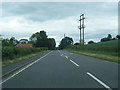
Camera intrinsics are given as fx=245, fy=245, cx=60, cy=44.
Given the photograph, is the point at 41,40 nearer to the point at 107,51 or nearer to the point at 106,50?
the point at 106,50

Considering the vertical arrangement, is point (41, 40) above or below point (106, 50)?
above

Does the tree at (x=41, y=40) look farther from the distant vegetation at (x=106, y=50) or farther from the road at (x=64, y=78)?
the road at (x=64, y=78)

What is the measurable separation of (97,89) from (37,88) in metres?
2.34

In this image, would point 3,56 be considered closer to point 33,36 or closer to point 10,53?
point 10,53

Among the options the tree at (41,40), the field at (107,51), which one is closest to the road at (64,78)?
the field at (107,51)

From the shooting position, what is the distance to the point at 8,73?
14648 millimetres

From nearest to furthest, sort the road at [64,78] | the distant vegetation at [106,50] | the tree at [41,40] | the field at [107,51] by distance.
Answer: the road at [64,78] < the field at [107,51] < the distant vegetation at [106,50] < the tree at [41,40]

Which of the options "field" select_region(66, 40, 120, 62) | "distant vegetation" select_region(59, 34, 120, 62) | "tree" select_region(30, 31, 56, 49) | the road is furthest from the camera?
"tree" select_region(30, 31, 56, 49)

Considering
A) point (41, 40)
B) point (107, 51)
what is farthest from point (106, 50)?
point (41, 40)

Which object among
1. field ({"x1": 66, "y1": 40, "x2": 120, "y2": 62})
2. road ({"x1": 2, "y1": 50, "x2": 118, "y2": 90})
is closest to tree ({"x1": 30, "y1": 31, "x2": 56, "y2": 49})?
field ({"x1": 66, "y1": 40, "x2": 120, "y2": 62})

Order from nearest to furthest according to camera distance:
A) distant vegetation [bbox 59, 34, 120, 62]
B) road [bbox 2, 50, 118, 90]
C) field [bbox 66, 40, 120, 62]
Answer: road [bbox 2, 50, 118, 90]
field [bbox 66, 40, 120, 62]
distant vegetation [bbox 59, 34, 120, 62]

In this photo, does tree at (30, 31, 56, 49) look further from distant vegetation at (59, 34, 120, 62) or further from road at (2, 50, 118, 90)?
road at (2, 50, 118, 90)

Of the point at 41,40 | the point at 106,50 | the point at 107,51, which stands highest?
the point at 41,40

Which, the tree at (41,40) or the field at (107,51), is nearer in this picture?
the field at (107,51)
